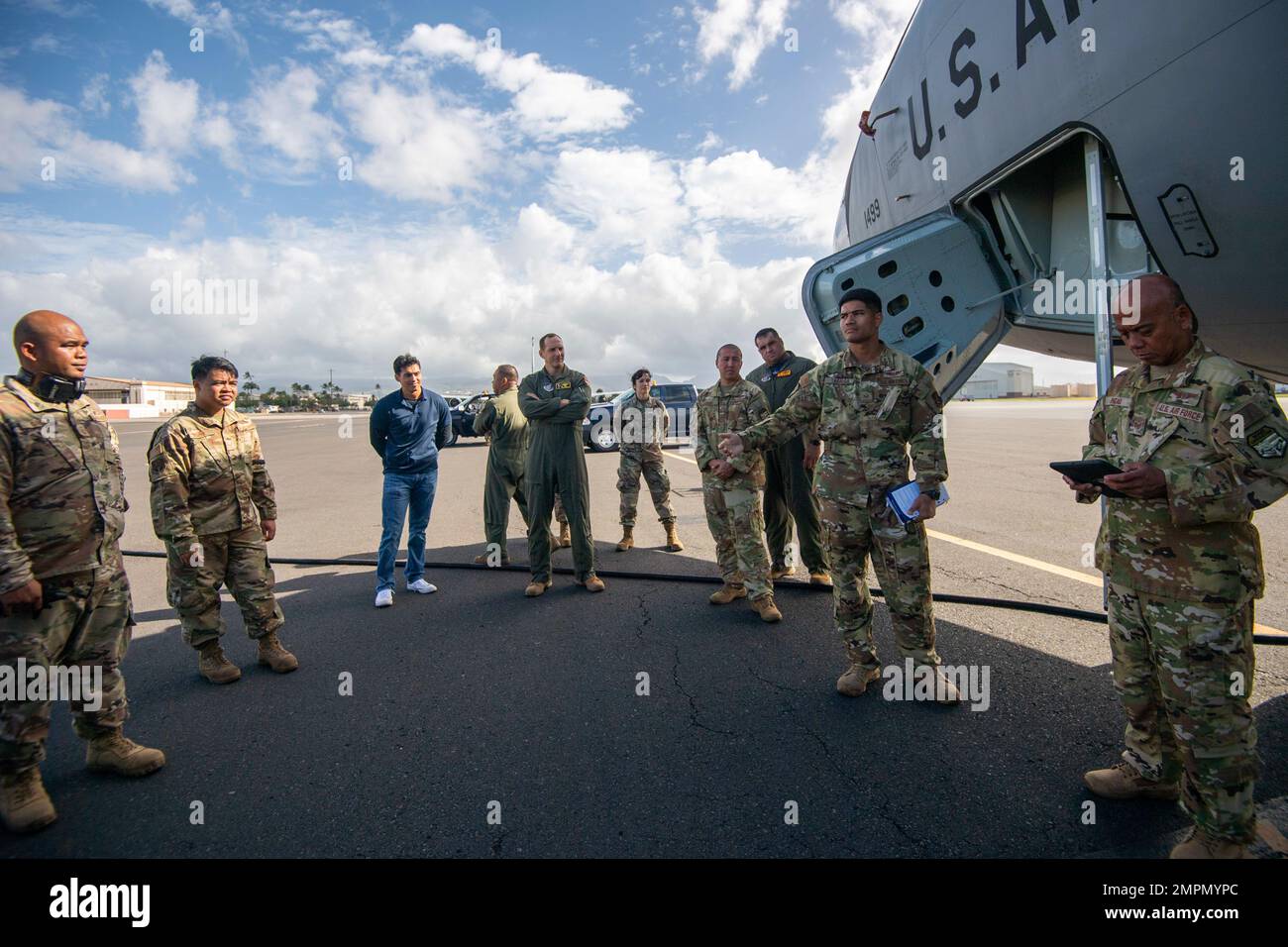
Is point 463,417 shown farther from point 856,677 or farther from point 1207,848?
point 1207,848

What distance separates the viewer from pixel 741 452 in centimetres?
334

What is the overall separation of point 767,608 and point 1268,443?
111 inches

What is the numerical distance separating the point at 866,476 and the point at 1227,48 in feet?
6.94

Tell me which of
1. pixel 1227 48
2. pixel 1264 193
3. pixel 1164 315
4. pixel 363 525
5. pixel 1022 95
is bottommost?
pixel 363 525

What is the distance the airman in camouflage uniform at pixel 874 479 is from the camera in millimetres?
2973

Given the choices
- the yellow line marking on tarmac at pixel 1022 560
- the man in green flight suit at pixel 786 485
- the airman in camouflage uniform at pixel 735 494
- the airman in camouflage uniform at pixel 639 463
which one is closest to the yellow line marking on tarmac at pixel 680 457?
the airman in camouflage uniform at pixel 639 463

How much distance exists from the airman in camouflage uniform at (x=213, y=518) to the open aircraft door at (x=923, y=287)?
3.63 metres

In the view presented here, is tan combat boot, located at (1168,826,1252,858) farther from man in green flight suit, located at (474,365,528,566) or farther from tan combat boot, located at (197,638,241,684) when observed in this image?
man in green flight suit, located at (474,365,528,566)

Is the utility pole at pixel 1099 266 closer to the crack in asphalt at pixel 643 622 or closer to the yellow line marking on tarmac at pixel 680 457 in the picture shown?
the crack in asphalt at pixel 643 622

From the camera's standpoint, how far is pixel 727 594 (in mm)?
4660

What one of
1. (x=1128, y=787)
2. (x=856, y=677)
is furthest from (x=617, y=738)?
(x=1128, y=787)

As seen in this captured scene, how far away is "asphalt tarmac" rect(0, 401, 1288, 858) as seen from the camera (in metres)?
2.10

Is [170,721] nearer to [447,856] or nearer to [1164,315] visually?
[447,856]

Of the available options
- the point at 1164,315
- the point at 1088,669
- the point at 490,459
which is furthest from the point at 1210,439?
the point at 490,459
